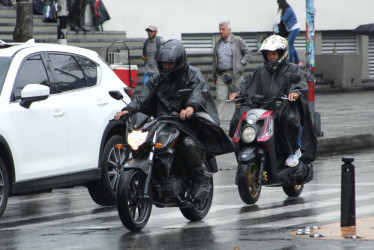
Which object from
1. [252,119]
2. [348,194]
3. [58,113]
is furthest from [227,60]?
[348,194]

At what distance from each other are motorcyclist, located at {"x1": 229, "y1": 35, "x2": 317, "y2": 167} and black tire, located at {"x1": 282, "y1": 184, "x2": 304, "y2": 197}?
34 centimetres

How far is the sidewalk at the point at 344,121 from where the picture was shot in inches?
687

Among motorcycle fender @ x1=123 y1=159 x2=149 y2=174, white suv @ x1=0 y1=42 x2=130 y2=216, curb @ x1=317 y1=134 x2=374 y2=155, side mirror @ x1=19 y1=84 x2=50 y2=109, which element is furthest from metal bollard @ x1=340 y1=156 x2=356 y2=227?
curb @ x1=317 y1=134 x2=374 y2=155

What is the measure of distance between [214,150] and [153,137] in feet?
2.67

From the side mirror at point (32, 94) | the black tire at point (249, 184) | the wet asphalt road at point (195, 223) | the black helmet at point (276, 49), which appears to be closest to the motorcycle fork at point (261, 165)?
the black tire at point (249, 184)

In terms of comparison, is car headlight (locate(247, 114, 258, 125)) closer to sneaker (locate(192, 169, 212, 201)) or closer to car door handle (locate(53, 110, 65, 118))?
sneaker (locate(192, 169, 212, 201))

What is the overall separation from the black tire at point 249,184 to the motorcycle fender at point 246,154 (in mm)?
64

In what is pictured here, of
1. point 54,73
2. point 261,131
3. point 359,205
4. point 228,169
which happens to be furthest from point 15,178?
point 228,169

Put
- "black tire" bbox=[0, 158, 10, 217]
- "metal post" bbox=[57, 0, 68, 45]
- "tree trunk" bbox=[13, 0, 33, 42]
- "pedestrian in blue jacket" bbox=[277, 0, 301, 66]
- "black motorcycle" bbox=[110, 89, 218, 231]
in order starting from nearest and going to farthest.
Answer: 1. "black motorcycle" bbox=[110, 89, 218, 231]
2. "black tire" bbox=[0, 158, 10, 217]
3. "tree trunk" bbox=[13, 0, 33, 42]
4. "metal post" bbox=[57, 0, 68, 45]
5. "pedestrian in blue jacket" bbox=[277, 0, 301, 66]

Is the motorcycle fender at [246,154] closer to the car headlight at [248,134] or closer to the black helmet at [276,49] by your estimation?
the car headlight at [248,134]

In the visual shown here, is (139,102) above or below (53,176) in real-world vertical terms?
above

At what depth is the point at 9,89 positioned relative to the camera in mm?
9867

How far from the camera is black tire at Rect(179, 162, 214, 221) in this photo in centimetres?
949

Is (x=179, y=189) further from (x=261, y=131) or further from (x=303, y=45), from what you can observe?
(x=303, y=45)
